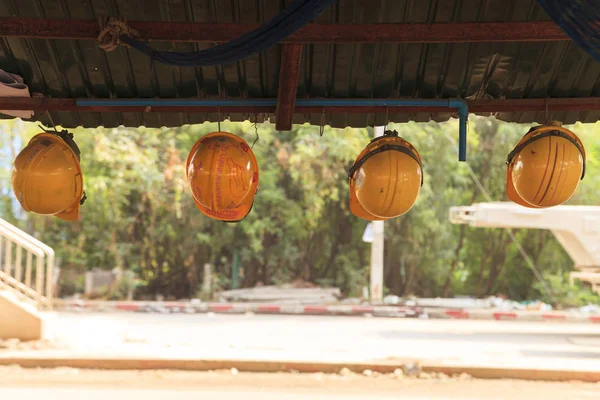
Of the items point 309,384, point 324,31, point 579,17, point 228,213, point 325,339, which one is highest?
point 324,31

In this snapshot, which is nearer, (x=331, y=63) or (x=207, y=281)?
(x=331, y=63)

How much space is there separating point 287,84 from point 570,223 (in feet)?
33.6

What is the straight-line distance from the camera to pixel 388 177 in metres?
4.35

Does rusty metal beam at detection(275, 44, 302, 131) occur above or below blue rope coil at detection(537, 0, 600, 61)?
above

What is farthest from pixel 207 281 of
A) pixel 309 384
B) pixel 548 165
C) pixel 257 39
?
pixel 257 39

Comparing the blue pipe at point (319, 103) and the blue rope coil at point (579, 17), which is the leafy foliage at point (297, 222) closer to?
the blue pipe at point (319, 103)

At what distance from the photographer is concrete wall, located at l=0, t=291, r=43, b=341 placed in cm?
1072

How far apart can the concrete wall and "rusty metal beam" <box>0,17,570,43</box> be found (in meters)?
7.99

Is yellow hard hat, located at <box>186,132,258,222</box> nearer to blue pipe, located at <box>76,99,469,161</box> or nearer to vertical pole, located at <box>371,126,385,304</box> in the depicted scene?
blue pipe, located at <box>76,99,469,161</box>

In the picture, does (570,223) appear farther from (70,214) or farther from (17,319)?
(70,214)

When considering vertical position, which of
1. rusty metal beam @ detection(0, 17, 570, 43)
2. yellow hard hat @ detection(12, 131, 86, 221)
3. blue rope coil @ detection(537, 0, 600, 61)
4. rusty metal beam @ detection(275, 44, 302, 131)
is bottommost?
yellow hard hat @ detection(12, 131, 86, 221)

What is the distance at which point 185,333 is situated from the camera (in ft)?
41.3

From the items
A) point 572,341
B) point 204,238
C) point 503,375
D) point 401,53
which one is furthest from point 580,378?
point 204,238

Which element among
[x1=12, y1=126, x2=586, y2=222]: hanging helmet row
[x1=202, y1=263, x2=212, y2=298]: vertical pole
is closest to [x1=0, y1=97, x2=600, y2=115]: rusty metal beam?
[x1=12, y1=126, x2=586, y2=222]: hanging helmet row
